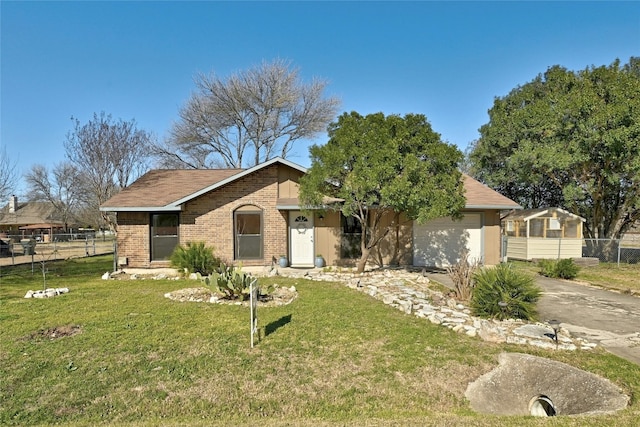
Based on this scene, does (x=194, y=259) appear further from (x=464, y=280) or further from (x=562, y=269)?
(x=562, y=269)

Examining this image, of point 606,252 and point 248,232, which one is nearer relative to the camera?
point 248,232

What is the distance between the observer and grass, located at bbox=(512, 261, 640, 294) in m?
10.4

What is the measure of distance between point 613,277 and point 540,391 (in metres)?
10.6

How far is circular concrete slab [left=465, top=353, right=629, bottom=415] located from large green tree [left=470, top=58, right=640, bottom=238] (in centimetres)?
1475

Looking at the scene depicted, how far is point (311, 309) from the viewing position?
7.39 m

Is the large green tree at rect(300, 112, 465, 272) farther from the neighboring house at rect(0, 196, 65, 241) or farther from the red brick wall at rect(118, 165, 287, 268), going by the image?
the neighboring house at rect(0, 196, 65, 241)

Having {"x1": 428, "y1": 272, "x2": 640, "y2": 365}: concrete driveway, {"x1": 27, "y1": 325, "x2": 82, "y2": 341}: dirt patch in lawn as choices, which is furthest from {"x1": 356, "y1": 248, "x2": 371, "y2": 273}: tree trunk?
{"x1": 27, "y1": 325, "x2": 82, "y2": 341}: dirt patch in lawn

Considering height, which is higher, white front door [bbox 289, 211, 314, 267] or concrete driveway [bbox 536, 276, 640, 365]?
white front door [bbox 289, 211, 314, 267]

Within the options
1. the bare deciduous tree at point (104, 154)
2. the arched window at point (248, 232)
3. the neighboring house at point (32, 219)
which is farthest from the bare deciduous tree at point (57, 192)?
the arched window at point (248, 232)

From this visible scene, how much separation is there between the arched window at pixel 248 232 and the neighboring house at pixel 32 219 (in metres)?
37.5

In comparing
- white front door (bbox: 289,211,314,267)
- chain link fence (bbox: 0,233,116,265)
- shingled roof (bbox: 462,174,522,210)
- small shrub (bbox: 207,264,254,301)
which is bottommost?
chain link fence (bbox: 0,233,116,265)

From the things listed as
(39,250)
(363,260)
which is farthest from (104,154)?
(363,260)

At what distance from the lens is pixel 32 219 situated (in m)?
44.7

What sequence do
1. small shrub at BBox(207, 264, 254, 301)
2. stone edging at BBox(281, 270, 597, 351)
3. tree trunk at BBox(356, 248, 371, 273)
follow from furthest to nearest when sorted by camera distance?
tree trunk at BBox(356, 248, 371, 273)
small shrub at BBox(207, 264, 254, 301)
stone edging at BBox(281, 270, 597, 351)
